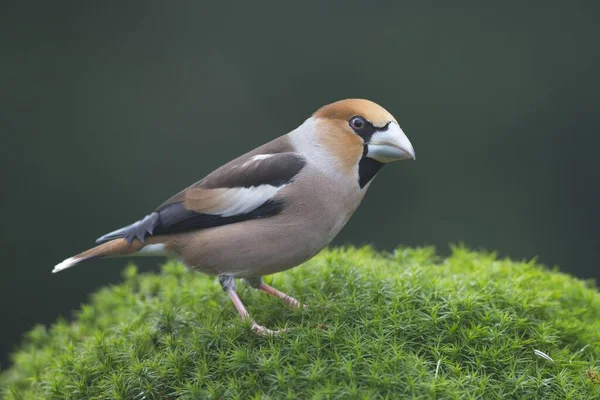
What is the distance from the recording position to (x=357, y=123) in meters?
4.60

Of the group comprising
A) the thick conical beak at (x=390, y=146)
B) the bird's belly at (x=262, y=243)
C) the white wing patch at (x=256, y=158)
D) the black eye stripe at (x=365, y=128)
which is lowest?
the bird's belly at (x=262, y=243)

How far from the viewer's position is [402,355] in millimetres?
3973

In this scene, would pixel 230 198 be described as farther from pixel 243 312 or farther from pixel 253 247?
pixel 243 312

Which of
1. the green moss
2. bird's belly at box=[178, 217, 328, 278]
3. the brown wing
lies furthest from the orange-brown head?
the green moss

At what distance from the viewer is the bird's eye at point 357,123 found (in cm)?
458

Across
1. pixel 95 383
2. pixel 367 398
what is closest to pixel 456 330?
pixel 367 398

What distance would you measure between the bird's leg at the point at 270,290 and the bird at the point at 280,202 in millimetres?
14

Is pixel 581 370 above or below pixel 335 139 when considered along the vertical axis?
below

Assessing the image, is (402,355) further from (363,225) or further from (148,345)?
(363,225)

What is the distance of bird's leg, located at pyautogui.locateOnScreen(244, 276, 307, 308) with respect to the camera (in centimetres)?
470

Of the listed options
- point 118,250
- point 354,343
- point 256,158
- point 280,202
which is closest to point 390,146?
point 280,202

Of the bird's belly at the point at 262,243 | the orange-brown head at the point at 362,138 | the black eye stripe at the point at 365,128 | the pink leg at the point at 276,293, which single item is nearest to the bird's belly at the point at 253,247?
the bird's belly at the point at 262,243

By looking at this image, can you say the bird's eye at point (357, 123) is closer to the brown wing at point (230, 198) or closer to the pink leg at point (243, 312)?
the brown wing at point (230, 198)

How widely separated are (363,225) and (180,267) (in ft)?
10.2
